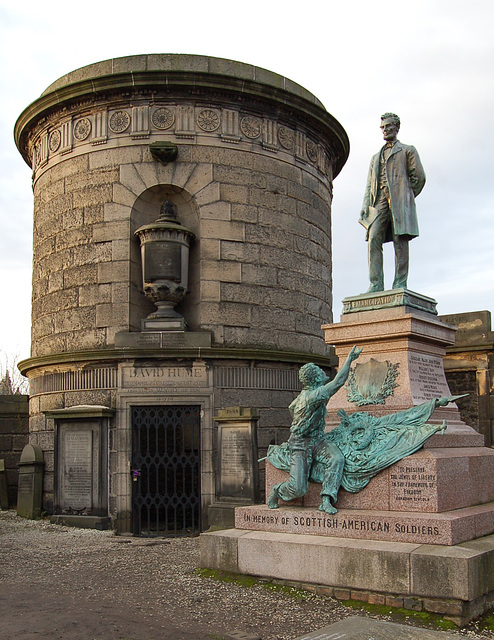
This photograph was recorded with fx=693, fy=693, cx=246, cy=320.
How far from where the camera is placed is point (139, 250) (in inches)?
555

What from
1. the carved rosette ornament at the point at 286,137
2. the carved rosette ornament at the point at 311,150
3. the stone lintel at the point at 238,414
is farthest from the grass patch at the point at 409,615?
the carved rosette ornament at the point at 311,150

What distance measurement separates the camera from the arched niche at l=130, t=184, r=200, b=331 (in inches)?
550

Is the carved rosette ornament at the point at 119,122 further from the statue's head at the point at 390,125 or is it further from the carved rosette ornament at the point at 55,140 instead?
the statue's head at the point at 390,125

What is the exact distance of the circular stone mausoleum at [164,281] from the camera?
13234mm

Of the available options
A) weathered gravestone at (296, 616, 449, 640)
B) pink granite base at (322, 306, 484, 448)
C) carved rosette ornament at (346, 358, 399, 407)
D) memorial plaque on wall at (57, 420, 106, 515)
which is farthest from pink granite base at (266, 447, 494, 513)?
memorial plaque on wall at (57, 420, 106, 515)

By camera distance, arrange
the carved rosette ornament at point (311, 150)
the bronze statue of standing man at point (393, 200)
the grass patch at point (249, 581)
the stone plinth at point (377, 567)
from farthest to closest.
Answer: the carved rosette ornament at point (311, 150) → the bronze statue of standing man at point (393, 200) → the grass patch at point (249, 581) → the stone plinth at point (377, 567)

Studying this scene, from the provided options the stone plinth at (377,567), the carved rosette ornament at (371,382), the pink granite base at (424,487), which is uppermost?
the carved rosette ornament at (371,382)

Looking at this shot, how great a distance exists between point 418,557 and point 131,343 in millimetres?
8402

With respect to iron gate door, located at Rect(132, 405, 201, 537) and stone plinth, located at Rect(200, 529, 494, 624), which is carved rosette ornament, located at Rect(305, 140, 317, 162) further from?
stone plinth, located at Rect(200, 529, 494, 624)

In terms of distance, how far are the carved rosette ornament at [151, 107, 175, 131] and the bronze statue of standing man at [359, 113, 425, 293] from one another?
20.2 feet

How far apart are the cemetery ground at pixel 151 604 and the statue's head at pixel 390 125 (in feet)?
18.8

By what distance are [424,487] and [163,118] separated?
9862 millimetres

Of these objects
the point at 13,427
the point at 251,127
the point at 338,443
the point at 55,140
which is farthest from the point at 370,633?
the point at 13,427

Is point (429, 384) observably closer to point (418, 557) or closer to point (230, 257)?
point (418, 557)
